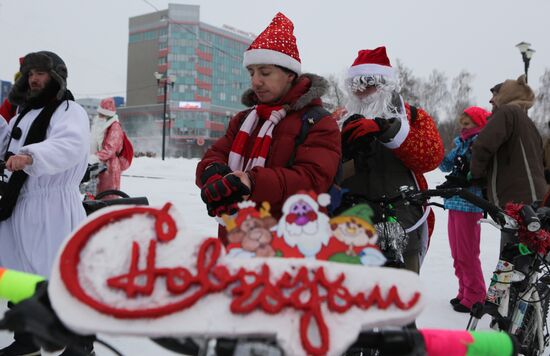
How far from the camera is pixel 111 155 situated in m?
4.91

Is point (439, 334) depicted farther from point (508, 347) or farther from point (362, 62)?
point (362, 62)

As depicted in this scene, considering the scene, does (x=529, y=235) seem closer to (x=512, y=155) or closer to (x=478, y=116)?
(x=512, y=155)

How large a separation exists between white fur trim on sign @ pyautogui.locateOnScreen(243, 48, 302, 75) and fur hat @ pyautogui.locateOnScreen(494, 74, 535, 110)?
2.64 metres

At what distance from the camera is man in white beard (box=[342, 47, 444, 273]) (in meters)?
2.26

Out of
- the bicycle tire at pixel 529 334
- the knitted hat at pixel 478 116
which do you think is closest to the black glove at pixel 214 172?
the bicycle tire at pixel 529 334

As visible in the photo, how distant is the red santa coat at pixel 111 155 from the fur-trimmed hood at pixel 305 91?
12.3 feet

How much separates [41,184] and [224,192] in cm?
173

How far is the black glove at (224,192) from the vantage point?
1144 millimetres

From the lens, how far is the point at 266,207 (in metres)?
0.81

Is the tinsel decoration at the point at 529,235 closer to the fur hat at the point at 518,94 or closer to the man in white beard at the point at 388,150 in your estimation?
the man in white beard at the point at 388,150

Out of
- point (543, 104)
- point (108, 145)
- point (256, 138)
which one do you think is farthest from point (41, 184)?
point (543, 104)

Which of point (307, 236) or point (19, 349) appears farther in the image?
point (19, 349)

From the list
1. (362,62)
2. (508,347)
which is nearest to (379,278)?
(508,347)

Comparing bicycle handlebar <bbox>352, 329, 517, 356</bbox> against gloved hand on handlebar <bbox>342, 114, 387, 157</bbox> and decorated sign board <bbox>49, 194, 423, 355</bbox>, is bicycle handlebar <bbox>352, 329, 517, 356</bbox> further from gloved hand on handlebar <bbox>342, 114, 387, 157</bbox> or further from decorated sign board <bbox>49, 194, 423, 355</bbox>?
gloved hand on handlebar <bbox>342, 114, 387, 157</bbox>
